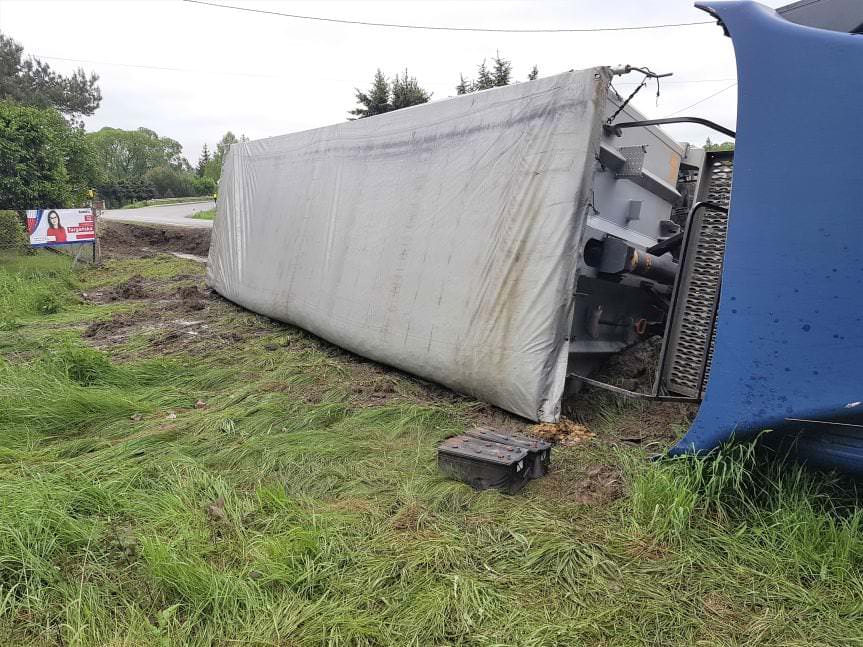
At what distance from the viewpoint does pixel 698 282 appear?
9.27ft

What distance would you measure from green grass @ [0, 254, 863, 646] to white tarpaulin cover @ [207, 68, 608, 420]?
746 mm

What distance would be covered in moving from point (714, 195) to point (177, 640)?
3124 millimetres

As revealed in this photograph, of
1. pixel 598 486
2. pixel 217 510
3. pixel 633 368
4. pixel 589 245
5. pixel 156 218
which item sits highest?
pixel 589 245

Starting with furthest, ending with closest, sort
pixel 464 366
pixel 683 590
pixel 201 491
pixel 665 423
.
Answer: pixel 464 366 < pixel 665 423 < pixel 201 491 < pixel 683 590

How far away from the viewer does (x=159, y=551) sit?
6.43 ft

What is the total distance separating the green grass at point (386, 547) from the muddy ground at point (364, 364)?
0.26 metres

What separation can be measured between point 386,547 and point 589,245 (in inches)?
88.8

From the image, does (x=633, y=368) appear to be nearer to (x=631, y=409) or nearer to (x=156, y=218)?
(x=631, y=409)

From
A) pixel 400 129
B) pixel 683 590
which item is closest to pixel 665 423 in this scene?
pixel 683 590

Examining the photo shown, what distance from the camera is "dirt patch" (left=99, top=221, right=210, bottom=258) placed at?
16250 millimetres

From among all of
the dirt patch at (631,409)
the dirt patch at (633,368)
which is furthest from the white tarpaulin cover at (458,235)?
the dirt patch at (633,368)

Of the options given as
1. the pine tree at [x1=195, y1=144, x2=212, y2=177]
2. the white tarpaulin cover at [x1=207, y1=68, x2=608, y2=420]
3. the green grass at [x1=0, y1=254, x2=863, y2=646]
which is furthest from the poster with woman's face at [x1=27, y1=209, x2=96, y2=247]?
the pine tree at [x1=195, y1=144, x2=212, y2=177]

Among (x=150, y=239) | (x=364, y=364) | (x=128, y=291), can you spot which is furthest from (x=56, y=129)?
(x=364, y=364)

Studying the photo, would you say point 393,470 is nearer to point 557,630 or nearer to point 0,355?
point 557,630
